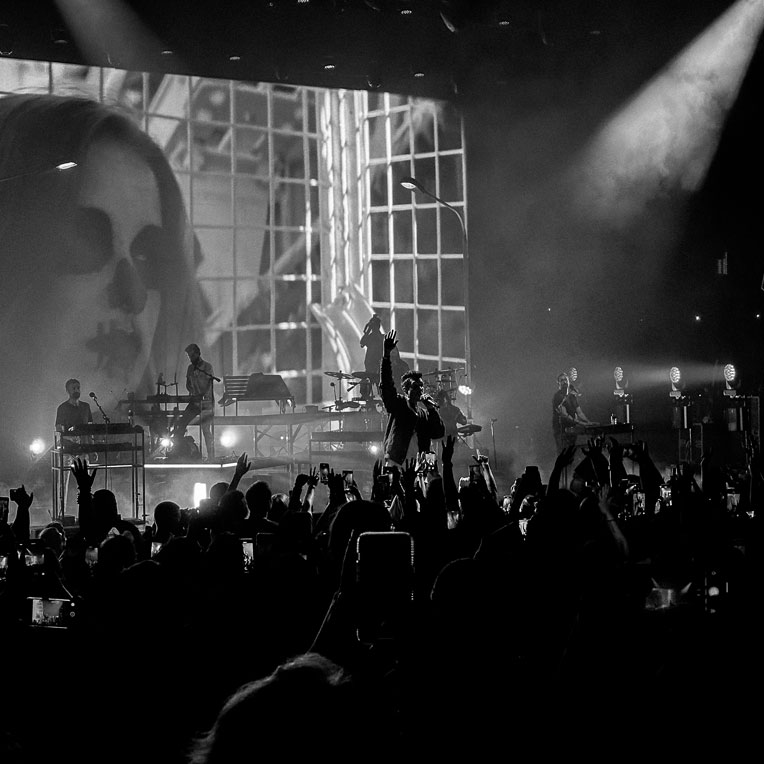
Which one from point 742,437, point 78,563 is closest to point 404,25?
point 742,437

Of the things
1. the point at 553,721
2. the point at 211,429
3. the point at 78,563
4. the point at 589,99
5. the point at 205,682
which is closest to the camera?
the point at 553,721

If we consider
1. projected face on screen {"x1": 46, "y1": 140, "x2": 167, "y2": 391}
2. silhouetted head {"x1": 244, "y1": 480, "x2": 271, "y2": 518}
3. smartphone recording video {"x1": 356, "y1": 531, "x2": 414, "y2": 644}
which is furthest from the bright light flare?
smartphone recording video {"x1": 356, "y1": 531, "x2": 414, "y2": 644}

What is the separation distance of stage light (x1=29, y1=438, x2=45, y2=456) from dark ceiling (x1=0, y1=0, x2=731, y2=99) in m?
5.37

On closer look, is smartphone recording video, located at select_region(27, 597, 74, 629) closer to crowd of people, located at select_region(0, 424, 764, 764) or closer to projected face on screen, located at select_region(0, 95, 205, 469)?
crowd of people, located at select_region(0, 424, 764, 764)

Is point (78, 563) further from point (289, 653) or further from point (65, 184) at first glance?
point (65, 184)

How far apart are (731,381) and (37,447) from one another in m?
11.0

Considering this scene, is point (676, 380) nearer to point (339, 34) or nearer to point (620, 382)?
point (620, 382)

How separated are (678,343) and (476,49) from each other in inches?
237

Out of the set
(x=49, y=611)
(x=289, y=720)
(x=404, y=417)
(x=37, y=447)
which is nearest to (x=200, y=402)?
(x=37, y=447)

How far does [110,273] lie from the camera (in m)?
16.9

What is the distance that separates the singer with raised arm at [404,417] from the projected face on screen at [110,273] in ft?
27.1

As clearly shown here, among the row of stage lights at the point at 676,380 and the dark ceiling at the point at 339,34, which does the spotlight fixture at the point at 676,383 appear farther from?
the dark ceiling at the point at 339,34

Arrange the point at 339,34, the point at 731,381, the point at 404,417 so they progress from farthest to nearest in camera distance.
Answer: the point at 731,381 < the point at 339,34 < the point at 404,417

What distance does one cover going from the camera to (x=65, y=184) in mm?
16641
